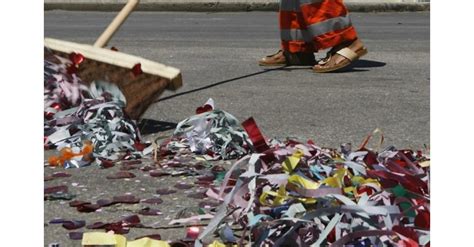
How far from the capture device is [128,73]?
16.9 ft

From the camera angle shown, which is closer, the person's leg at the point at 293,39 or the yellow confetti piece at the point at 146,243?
the yellow confetti piece at the point at 146,243

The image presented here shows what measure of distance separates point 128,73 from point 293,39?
3150mm

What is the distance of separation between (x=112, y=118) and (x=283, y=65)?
11.1 feet

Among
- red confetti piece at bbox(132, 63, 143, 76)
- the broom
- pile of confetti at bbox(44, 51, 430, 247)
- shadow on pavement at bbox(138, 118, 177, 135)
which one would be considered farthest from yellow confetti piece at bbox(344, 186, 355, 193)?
shadow on pavement at bbox(138, 118, 177, 135)

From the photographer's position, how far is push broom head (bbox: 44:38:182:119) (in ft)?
16.8

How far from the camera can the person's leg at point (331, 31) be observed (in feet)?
25.5

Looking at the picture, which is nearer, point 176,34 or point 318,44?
point 318,44

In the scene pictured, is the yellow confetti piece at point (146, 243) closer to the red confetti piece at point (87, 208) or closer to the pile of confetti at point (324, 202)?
the pile of confetti at point (324, 202)

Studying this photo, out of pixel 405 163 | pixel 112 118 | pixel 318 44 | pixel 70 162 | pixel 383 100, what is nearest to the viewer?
pixel 405 163

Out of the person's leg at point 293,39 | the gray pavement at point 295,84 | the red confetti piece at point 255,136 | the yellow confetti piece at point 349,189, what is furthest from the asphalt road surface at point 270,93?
the yellow confetti piece at point 349,189

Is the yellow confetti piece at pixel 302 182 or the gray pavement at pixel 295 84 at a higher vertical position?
the yellow confetti piece at pixel 302 182

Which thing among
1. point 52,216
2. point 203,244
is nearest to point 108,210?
point 52,216

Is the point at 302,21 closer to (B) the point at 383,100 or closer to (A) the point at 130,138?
(B) the point at 383,100

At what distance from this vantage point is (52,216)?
12.5 ft
